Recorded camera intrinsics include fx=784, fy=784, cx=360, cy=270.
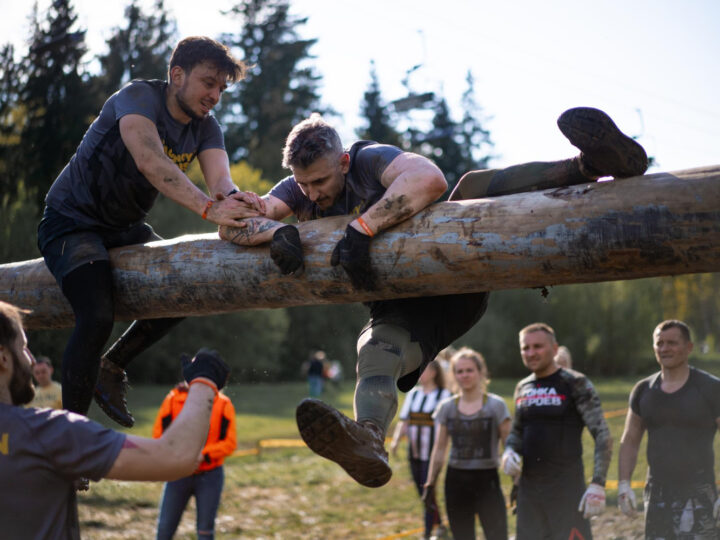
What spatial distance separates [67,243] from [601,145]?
7.67 feet

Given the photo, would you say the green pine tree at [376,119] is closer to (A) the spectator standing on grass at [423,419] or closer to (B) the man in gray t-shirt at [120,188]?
(A) the spectator standing on grass at [423,419]

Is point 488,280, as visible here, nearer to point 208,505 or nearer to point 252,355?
point 208,505

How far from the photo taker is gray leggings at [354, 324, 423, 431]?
2936 mm

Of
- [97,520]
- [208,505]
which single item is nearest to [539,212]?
[208,505]

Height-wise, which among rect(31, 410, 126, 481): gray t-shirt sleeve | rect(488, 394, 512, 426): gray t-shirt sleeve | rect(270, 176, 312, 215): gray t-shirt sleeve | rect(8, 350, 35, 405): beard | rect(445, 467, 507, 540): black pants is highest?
rect(270, 176, 312, 215): gray t-shirt sleeve

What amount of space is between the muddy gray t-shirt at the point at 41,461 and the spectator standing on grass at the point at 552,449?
12.5 feet

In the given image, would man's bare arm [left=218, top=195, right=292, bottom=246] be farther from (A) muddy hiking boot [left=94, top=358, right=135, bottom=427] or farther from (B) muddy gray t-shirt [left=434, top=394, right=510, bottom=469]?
(B) muddy gray t-shirt [left=434, top=394, right=510, bottom=469]

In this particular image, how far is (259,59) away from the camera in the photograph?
40.1m

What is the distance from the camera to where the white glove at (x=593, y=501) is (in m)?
5.09

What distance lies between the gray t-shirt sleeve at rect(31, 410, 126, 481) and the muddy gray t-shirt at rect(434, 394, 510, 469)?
4.59m

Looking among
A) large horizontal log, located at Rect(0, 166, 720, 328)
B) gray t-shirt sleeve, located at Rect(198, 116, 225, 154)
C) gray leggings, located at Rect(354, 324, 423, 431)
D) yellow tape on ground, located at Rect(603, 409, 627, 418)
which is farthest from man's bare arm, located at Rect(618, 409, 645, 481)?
yellow tape on ground, located at Rect(603, 409, 627, 418)

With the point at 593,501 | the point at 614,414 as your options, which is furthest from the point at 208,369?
the point at 614,414

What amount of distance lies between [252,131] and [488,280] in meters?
38.4

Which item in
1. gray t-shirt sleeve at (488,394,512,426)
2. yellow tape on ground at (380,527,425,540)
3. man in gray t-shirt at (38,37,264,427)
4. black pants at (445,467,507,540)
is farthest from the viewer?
yellow tape on ground at (380,527,425,540)
